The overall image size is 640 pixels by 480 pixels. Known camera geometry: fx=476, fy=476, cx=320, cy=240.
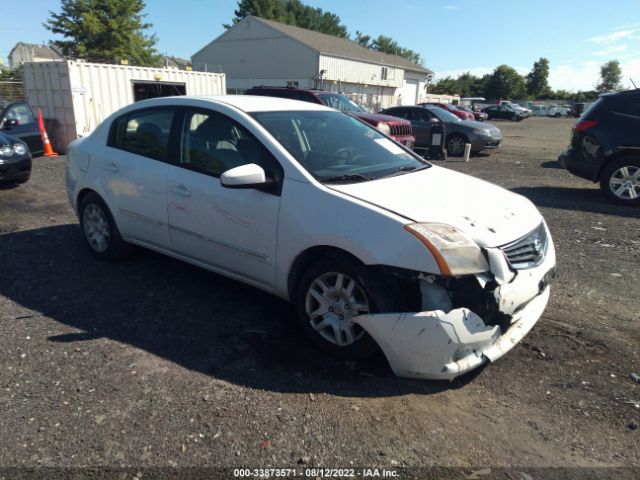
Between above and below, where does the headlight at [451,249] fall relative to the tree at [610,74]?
below

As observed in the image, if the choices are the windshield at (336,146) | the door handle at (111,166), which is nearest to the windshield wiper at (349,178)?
the windshield at (336,146)

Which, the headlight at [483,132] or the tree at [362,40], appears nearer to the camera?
the headlight at [483,132]

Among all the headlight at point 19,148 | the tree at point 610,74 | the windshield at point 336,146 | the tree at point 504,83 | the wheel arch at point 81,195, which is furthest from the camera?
the tree at point 610,74

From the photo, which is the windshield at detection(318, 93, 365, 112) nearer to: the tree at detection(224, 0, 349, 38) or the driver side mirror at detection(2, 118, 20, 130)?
the driver side mirror at detection(2, 118, 20, 130)

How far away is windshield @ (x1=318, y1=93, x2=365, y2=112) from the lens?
43.2 ft

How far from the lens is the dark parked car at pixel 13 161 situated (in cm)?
803

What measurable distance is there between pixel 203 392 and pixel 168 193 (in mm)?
1812

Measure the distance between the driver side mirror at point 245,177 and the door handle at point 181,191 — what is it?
692 mm

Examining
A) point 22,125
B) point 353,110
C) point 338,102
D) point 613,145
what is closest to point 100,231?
point 22,125

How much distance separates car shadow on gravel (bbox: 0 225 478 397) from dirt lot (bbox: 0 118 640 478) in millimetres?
15

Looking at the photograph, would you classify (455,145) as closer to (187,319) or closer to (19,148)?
(19,148)

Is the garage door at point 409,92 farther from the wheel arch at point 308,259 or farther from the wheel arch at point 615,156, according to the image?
the wheel arch at point 308,259

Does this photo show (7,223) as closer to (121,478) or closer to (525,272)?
(121,478)

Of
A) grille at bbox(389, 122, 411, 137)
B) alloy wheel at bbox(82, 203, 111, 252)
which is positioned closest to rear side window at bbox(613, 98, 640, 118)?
grille at bbox(389, 122, 411, 137)
